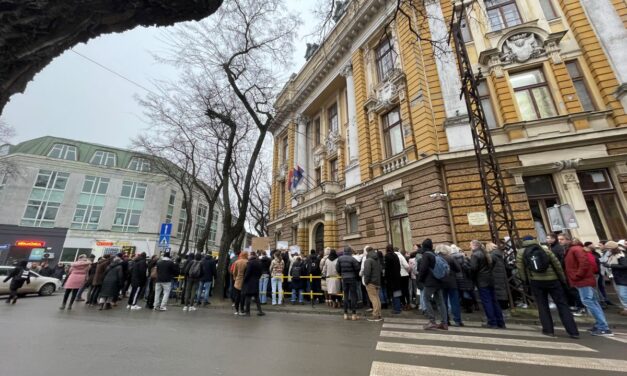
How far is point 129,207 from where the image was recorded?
37.3m

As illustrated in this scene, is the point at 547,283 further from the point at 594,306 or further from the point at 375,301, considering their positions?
the point at 375,301

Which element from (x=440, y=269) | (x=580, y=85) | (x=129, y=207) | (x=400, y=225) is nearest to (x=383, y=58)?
(x=580, y=85)

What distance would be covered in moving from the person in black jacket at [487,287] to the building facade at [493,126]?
3.25 metres

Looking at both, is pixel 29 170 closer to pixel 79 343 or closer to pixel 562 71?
pixel 79 343

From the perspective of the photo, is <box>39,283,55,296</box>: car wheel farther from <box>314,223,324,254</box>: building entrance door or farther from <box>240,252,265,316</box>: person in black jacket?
<box>314,223,324,254</box>: building entrance door

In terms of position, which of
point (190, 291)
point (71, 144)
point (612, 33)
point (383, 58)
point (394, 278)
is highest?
point (71, 144)

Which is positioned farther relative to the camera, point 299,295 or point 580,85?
point 580,85

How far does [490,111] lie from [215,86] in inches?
551

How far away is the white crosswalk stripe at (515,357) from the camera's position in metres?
3.68

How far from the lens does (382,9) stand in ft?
54.9

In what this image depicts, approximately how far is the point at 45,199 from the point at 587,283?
46815 millimetres

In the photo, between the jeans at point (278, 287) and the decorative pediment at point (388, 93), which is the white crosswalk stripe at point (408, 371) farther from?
the decorative pediment at point (388, 93)

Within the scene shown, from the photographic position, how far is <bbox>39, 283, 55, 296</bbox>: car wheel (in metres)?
16.0

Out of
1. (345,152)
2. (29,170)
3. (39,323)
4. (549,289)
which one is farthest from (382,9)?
(29,170)
